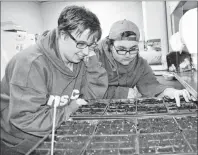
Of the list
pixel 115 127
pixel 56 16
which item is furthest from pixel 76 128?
pixel 56 16

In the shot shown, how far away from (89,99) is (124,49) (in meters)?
0.49

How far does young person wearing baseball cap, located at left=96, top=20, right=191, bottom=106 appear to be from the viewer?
150 cm

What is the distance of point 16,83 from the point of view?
2.92 ft

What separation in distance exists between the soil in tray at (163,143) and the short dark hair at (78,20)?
0.61 m

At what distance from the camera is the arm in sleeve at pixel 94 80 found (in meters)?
1.41

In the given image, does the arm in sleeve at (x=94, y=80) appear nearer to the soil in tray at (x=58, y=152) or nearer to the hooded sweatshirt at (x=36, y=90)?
the hooded sweatshirt at (x=36, y=90)

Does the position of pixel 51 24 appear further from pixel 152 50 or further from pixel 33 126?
pixel 33 126

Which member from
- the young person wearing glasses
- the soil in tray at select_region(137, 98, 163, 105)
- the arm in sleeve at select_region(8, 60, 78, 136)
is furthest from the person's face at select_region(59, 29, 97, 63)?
the soil in tray at select_region(137, 98, 163, 105)

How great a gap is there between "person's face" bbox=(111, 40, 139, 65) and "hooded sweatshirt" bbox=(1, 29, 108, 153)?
0.26 m

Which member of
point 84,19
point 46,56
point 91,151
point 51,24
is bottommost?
point 91,151

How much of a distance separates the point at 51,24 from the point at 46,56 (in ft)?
10.4

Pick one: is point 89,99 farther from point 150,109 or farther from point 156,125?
point 156,125

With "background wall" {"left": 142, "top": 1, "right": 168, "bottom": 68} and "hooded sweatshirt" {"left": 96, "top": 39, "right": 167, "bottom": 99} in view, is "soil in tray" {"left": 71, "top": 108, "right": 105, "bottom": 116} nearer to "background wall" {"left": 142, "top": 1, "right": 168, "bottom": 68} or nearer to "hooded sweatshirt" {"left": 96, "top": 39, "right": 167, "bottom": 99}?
"hooded sweatshirt" {"left": 96, "top": 39, "right": 167, "bottom": 99}

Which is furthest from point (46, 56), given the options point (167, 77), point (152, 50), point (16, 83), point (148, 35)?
point (148, 35)
